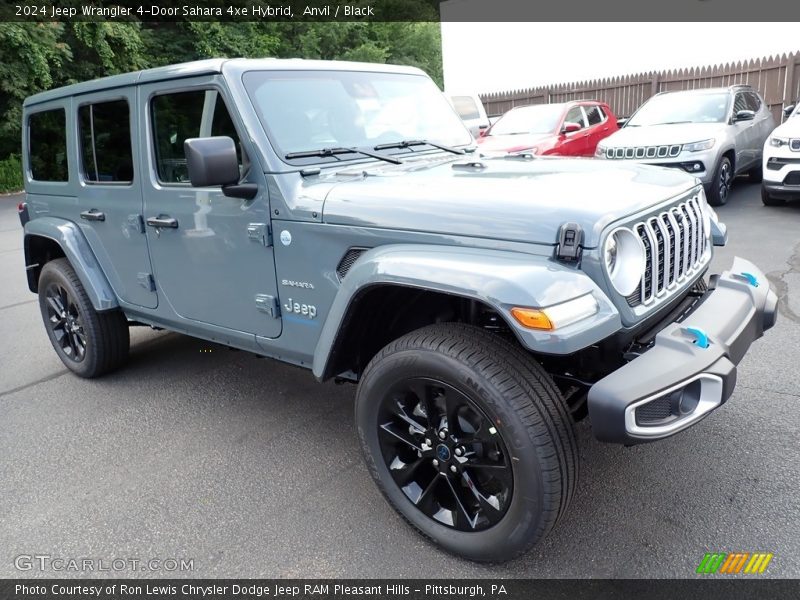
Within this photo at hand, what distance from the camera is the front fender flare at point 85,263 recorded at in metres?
3.99

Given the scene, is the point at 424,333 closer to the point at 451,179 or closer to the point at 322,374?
the point at 322,374

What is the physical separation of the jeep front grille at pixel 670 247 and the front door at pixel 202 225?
5.25 ft

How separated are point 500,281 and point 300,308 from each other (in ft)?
3.67

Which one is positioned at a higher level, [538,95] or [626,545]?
[538,95]

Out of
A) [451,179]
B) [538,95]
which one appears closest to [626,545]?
[451,179]

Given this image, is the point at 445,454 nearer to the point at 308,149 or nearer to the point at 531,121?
the point at 308,149

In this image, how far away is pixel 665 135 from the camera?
29.1ft

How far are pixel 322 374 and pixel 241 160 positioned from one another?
42.2 inches

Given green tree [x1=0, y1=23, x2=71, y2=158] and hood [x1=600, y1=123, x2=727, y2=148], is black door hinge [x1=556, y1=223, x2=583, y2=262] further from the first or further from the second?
green tree [x1=0, y1=23, x2=71, y2=158]

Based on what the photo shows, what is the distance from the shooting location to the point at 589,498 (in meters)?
2.84

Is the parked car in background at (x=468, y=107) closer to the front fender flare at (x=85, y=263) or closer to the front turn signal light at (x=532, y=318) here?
the front fender flare at (x=85, y=263)

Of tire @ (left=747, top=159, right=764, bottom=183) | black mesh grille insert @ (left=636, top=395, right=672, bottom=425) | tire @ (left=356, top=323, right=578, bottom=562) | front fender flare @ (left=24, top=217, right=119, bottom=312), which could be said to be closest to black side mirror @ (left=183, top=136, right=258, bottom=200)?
tire @ (left=356, top=323, right=578, bottom=562)

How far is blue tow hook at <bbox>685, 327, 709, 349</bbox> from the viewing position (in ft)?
7.28

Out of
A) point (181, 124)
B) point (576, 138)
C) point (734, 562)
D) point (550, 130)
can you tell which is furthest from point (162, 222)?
point (576, 138)
